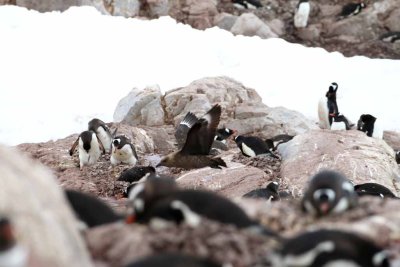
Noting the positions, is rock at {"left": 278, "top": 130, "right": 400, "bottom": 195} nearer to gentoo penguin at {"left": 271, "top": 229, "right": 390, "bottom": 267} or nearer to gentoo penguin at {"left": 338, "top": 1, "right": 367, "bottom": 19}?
gentoo penguin at {"left": 271, "top": 229, "right": 390, "bottom": 267}

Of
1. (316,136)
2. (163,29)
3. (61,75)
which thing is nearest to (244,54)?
(163,29)

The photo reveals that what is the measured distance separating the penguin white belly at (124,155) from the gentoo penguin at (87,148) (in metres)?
0.34

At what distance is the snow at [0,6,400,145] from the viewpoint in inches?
622

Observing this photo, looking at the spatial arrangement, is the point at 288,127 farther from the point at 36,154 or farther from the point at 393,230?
the point at 393,230

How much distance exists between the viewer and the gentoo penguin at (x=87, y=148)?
1128cm

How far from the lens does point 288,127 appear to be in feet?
46.4

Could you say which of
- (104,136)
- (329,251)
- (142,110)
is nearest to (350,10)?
(142,110)

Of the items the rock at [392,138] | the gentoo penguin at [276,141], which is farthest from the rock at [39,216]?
the rock at [392,138]

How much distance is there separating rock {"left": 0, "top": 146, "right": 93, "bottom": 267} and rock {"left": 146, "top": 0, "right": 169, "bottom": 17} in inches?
823

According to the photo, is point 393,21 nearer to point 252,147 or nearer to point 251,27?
point 251,27

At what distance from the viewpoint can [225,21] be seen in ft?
78.3

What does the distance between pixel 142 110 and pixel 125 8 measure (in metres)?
9.56

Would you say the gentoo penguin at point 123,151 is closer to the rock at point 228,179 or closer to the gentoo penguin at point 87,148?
the gentoo penguin at point 87,148

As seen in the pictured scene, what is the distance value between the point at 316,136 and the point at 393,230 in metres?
7.74
